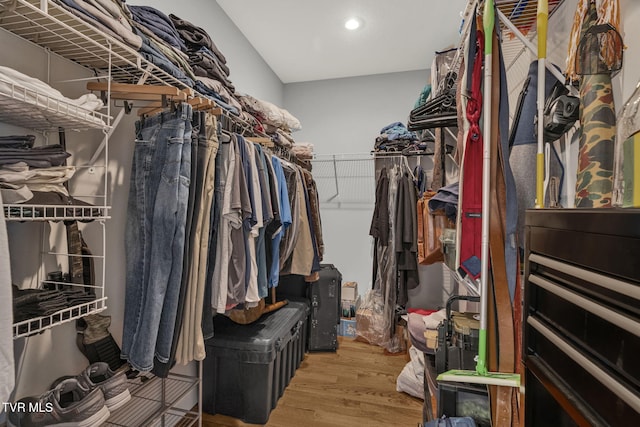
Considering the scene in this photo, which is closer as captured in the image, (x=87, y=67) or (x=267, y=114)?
(x=87, y=67)

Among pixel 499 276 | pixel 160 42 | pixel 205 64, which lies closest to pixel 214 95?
pixel 205 64

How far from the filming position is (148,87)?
1.11 metres

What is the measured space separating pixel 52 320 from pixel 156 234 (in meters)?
0.39

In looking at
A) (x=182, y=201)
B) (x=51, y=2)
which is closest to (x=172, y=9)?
(x=51, y=2)

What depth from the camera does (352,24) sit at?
2318mm

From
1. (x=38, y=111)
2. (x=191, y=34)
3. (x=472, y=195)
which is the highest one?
(x=191, y=34)

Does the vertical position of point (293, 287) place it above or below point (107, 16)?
below

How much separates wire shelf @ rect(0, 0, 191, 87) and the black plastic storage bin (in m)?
1.43

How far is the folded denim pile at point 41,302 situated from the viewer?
2.47ft

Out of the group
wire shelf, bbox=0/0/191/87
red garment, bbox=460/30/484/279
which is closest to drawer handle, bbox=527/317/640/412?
red garment, bbox=460/30/484/279

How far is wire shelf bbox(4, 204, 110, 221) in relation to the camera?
0.70 m

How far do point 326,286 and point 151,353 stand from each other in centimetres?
168

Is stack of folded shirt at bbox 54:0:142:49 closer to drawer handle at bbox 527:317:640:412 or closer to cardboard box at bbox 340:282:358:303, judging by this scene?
drawer handle at bbox 527:317:640:412

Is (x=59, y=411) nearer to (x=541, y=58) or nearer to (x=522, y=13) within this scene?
(x=541, y=58)
